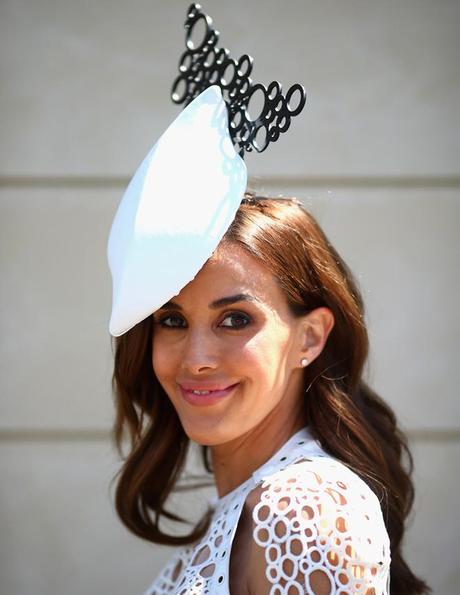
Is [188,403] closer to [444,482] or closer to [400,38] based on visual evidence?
[444,482]

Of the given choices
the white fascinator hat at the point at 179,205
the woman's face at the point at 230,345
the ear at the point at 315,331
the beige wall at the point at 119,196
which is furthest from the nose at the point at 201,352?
the beige wall at the point at 119,196

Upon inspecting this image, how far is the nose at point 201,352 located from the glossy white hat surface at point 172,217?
145 millimetres

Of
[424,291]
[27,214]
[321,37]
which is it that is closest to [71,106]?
[27,214]

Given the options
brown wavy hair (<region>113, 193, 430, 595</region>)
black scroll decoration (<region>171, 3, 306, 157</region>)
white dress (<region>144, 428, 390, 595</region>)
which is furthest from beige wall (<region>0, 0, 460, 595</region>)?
white dress (<region>144, 428, 390, 595</region>)

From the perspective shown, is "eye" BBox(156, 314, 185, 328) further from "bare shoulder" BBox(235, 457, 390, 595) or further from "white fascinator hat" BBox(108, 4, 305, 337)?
"bare shoulder" BBox(235, 457, 390, 595)

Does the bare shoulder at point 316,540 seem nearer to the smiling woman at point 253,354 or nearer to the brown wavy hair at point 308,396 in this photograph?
the smiling woman at point 253,354

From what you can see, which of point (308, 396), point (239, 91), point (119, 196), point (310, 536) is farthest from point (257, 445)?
point (119, 196)

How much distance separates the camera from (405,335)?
11.3ft

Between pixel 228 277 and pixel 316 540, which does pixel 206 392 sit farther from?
pixel 316 540

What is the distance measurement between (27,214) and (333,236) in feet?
3.84

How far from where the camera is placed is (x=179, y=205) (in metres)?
2.06

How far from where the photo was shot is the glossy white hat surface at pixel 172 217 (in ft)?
6.71

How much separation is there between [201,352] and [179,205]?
357 mm

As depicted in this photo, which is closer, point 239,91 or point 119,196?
point 239,91
